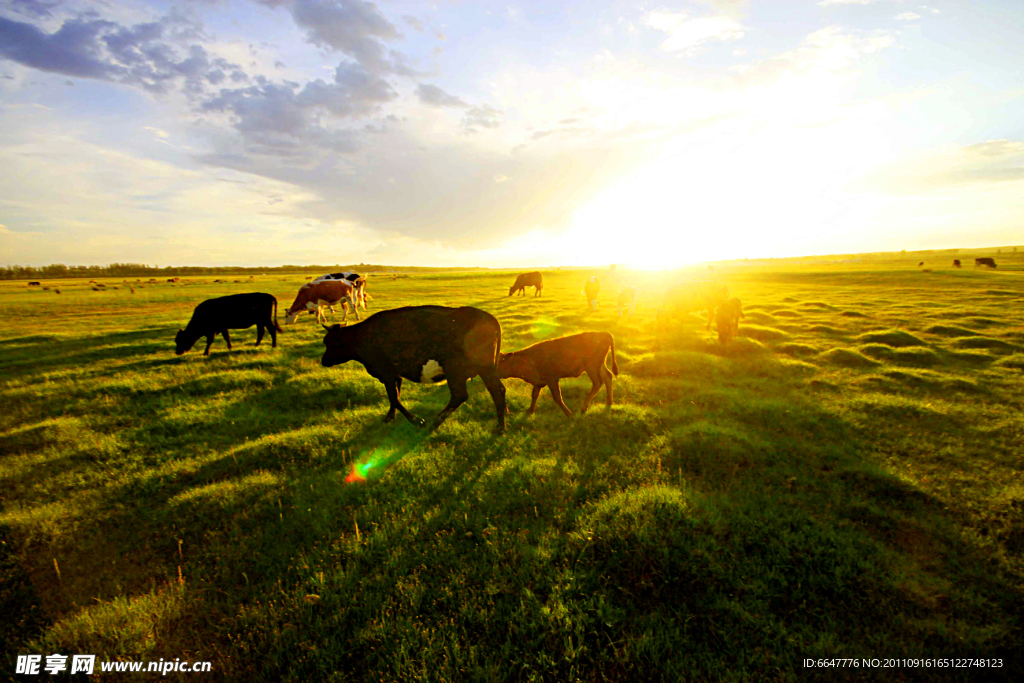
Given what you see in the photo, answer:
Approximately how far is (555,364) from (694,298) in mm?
10122

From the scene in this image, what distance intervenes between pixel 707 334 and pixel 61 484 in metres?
17.0

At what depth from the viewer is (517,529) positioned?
443 centimetres

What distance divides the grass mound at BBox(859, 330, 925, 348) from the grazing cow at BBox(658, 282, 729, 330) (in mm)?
4777

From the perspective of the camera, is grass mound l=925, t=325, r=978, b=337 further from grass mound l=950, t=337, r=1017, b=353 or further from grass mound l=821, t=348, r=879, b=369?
grass mound l=821, t=348, r=879, b=369

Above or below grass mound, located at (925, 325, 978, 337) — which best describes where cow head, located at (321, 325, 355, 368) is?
above

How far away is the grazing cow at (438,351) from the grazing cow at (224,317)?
26.9 ft

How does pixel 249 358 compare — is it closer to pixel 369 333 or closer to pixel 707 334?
pixel 369 333

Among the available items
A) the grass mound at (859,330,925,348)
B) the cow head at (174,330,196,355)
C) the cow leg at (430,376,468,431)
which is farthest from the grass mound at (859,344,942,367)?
the cow head at (174,330,196,355)

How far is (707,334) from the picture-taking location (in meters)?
14.6

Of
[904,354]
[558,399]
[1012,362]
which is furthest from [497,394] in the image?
[1012,362]

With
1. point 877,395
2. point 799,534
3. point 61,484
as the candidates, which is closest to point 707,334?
point 877,395

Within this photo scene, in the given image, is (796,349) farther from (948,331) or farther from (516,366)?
(516,366)

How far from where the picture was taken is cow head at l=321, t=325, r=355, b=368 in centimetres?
780

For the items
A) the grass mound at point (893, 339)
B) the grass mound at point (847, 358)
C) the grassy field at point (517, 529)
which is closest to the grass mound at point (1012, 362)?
the grassy field at point (517, 529)
